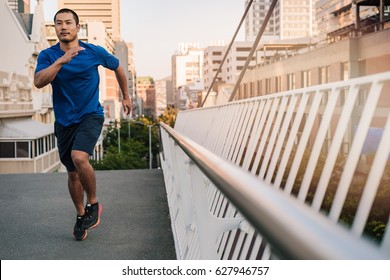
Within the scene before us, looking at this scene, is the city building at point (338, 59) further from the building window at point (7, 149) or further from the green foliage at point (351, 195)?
the building window at point (7, 149)

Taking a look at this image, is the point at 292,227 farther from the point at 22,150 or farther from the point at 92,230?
the point at 22,150

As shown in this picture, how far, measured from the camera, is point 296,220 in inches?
23.3

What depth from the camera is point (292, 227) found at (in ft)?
1.93

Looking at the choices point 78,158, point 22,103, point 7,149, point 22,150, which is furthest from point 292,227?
point 22,103

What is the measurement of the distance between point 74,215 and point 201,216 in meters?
3.27

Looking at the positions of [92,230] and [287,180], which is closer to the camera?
[287,180]

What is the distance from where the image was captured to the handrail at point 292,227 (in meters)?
0.51

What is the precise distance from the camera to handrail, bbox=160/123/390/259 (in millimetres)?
510

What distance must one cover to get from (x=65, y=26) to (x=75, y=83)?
0.37 m

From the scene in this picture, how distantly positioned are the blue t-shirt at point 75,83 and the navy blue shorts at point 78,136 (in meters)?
0.05

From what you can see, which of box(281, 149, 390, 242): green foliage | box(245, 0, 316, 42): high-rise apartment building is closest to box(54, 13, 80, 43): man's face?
box(281, 149, 390, 242): green foliage
